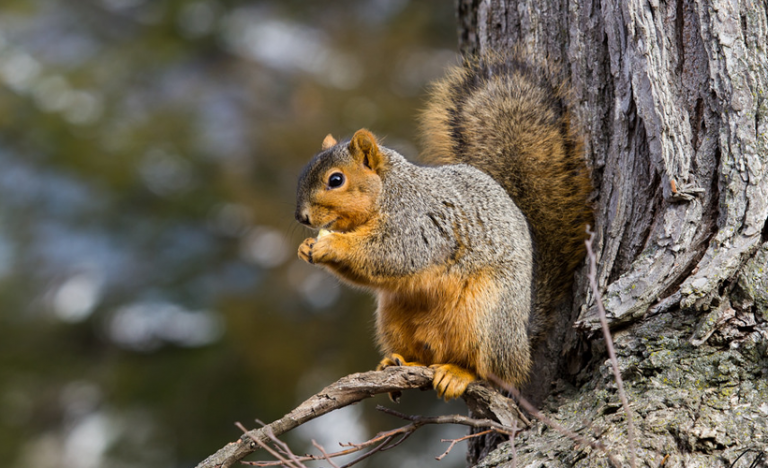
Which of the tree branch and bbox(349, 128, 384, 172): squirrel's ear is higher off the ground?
bbox(349, 128, 384, 172): squirrel's ear

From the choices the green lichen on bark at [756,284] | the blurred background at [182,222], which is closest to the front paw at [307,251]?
the green lichen on bark at [756,284]

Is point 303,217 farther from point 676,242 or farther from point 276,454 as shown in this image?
point 676,242

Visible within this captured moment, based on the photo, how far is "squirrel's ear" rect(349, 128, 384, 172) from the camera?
197 cm

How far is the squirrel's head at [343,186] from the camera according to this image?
191 cm

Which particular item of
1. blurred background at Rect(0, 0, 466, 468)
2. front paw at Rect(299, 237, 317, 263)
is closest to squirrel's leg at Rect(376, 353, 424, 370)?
front paw at Rect(299, 237, 317, 263)

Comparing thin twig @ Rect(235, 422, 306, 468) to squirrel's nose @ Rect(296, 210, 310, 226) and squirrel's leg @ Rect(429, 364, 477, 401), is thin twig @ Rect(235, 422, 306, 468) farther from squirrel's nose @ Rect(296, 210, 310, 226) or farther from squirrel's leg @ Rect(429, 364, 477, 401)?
squirrel's nose @ Rect(296, 210, 310, 226)

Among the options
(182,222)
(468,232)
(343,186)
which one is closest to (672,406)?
(468,232)

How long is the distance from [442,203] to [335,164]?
0.31 meters

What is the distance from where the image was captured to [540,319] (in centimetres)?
194

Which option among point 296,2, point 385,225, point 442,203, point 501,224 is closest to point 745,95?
point 501,224

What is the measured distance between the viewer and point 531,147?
6.53ft

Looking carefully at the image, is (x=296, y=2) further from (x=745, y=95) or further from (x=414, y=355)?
(x=745, y=95)

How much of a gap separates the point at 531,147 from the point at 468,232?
12.0 inches

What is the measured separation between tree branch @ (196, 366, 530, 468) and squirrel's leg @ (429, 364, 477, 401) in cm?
2
